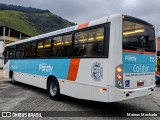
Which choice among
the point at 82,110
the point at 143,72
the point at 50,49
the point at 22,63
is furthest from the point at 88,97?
the point at 22,63

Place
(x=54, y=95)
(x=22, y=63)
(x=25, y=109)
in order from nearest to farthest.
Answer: (x=25, y=109) < (x=54, y=95) < (x=22, y=63)

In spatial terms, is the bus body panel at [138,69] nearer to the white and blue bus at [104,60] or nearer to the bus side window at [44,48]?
the white and blue bus at [104,60]

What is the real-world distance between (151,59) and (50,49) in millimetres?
4754

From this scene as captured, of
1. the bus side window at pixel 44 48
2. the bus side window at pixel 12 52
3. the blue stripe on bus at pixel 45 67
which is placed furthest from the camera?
the bus side window at pixel 12 52

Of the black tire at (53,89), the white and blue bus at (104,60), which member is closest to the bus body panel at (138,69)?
the white and blue bus at (104,60)

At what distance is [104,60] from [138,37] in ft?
5.41

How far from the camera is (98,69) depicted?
7.45 m

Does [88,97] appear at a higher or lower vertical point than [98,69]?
lower

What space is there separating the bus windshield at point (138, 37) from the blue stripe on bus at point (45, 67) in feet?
9.30

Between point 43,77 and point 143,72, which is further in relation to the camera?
point 43,77

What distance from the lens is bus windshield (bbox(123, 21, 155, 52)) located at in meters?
7.36

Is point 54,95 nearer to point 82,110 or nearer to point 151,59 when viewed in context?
point 82,110

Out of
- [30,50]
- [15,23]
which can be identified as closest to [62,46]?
[30,50]

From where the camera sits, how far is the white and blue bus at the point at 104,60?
704 cm
